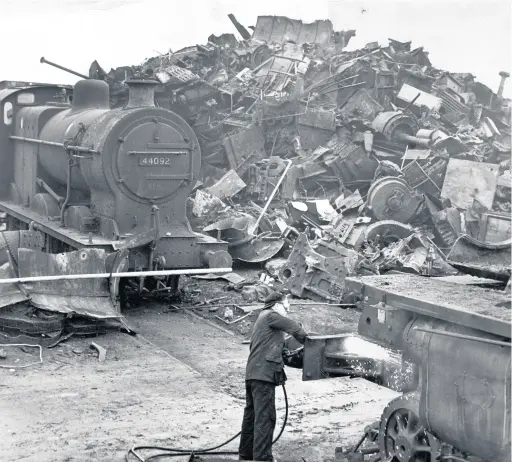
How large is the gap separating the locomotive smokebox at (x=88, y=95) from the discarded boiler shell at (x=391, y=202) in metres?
5.67

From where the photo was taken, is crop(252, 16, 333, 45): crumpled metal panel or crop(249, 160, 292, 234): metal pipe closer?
crop(249, 160, 292, 234): metal pipe

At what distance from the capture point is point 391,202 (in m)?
15.4

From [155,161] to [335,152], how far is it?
8477 mm

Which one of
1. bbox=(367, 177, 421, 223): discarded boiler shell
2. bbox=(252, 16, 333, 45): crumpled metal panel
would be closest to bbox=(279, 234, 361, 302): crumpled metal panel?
bbox=(367, 177, 421, 223): discarded boiler shell

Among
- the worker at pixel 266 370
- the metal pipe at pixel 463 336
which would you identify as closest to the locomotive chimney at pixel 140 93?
the worker at pixel 266 370

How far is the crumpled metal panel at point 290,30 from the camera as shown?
93.5ft

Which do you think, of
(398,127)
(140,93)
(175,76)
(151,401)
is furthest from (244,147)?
(151,401)

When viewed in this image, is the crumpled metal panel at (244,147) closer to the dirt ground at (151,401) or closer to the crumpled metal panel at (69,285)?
the crumpled metal panel at (69,285)

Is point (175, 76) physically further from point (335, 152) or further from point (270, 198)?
point (270, 198)

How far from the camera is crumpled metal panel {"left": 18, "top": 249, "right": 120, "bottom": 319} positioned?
9812 mm

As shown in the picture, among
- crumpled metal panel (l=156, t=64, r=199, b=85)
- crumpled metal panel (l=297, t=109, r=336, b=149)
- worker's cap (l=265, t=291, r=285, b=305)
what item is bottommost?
worker's cap (l=265, t=291, r=285, b=305)

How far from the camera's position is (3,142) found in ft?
48.6

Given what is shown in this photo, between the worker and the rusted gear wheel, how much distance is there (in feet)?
3.03

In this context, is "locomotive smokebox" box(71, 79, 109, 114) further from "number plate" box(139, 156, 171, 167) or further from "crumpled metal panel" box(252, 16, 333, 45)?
"crumpled metal panel" box(252, 16, 333, 45)
